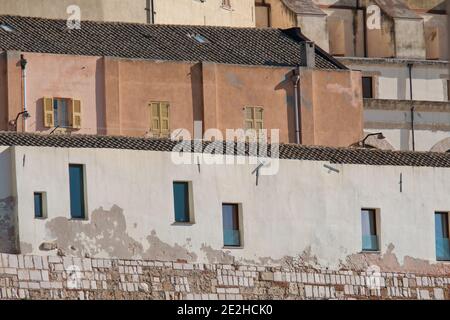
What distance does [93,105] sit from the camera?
88.9 meters

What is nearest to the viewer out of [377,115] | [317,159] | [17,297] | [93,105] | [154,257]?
[17,297]

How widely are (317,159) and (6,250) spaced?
1078 centimetres

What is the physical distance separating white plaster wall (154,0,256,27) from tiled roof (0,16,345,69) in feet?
11.0

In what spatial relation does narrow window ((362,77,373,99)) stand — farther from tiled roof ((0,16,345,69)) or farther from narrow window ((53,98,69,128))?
narrow window ((53,98,69,128))

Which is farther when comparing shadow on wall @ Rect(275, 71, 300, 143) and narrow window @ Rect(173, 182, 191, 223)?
shadow on wall @ Rect(275, 71, 300, 143)

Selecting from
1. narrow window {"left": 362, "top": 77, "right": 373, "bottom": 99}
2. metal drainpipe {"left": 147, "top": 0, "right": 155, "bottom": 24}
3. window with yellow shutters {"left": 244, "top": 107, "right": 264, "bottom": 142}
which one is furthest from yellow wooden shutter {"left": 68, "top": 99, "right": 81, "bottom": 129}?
narrow window {"left": 362, "top": 77, "right": 373, "bottom": 99}

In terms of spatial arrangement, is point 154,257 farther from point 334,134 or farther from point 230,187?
point 334,134

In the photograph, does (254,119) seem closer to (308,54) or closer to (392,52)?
(308,54)

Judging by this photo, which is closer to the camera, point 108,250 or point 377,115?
point 108,250

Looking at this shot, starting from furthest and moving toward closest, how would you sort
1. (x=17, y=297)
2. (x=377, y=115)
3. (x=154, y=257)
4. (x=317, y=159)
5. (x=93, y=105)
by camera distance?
(x=377, y=115) < (x=93, y=105) < (x=317, y=159) < (x=154, y=257) < (x=17, y=297)

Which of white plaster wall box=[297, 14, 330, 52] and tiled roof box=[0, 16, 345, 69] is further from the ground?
white plaster wall box=[297, 14, 330, 52]

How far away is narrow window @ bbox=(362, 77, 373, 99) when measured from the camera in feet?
350

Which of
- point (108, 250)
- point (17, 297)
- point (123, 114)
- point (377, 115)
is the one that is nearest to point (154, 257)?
point (108, 250)
